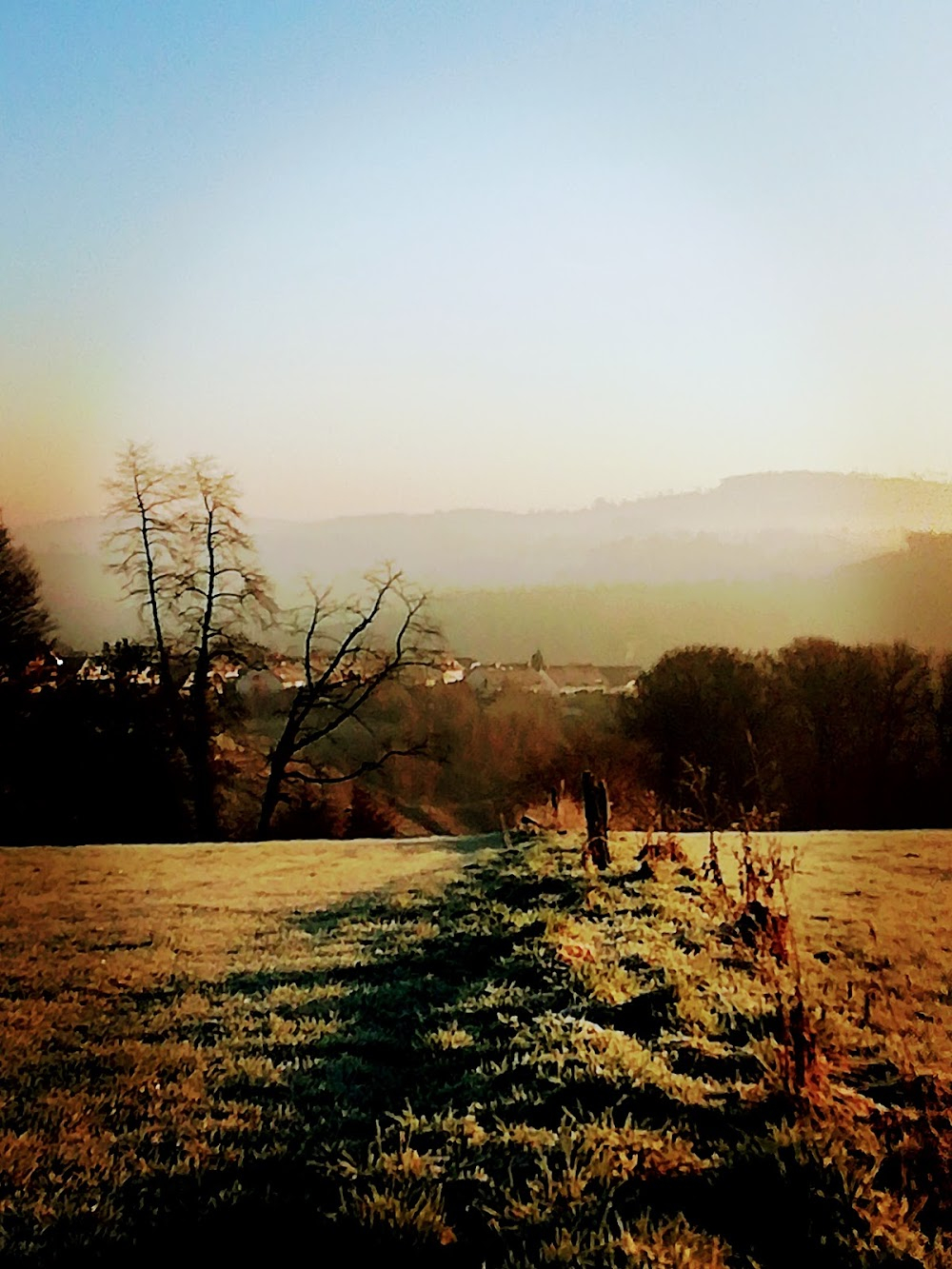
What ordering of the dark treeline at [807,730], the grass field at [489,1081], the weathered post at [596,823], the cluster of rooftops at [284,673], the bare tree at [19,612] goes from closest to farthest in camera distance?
the grass field at [489,1081]
the weathered post at [596,823]
the bare tree at [19,612]
the cluster of rooftops at [284,673]
the dark treeline at [807,730]

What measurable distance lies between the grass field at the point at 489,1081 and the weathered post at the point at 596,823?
725 millimetres

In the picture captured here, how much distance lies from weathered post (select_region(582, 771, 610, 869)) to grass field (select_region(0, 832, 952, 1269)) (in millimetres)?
725

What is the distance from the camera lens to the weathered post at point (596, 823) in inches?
352

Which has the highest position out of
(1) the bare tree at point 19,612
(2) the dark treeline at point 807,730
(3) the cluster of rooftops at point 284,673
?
(1) the bare tree at point 19,612

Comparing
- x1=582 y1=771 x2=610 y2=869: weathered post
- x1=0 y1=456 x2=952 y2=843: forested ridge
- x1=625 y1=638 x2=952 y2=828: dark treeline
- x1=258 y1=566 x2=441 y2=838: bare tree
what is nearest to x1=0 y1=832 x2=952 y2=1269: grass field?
x1=582 y1=771 x2=610 y2=869: weathered post

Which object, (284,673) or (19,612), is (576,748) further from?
(19,612)

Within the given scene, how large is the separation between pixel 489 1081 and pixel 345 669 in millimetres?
13479

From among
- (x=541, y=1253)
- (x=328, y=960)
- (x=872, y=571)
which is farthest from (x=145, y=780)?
(x=541, y=1253)

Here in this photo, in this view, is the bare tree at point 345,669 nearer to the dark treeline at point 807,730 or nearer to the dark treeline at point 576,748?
the dark treeline at point 576,748

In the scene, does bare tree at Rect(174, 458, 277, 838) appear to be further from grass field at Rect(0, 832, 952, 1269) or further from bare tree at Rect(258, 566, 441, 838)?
grass field at Rect(0, 832, 952, 1269)

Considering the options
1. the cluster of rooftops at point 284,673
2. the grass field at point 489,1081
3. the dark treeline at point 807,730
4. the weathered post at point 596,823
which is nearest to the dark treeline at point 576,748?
the dark treeline at point 807,730

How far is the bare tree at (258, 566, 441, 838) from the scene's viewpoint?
16.8 metres

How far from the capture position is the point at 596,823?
940 cm

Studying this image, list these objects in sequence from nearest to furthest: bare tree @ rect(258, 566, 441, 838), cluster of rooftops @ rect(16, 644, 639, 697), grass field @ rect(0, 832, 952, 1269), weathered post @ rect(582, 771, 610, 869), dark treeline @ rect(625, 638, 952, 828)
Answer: grass field @ rect(0, 832, 952, 1269) < weathered post @ rect(582, 771, 610, 869) < cluster of rooftops @ rect(16, 644, 639, 697) < bare tree @ rect(258, 566, 441, 838) < dark treeline @ rect(625, 638, 952, 828)
